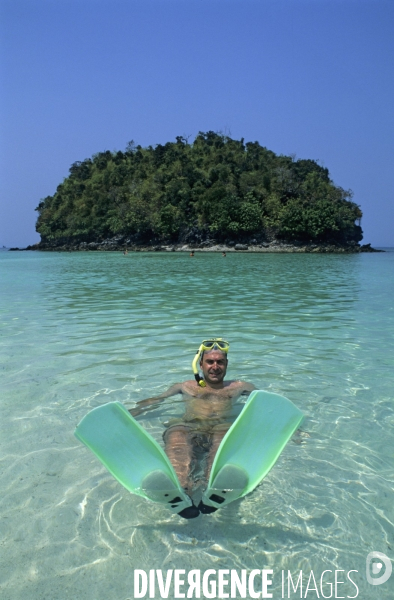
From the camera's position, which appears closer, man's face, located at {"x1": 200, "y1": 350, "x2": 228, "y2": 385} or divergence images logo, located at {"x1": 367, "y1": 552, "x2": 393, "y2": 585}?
divergence images logo, located at {"x1": 367, "y1": 552, "x2": 393, "y2": 585}

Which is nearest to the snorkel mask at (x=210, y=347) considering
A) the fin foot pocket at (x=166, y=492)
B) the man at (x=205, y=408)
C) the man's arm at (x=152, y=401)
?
the man at (x=205, y=408)

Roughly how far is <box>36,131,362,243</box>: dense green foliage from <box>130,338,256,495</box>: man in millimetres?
55145

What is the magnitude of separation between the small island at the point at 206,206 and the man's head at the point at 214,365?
53326 mm

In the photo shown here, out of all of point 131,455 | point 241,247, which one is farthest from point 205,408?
point 241,247

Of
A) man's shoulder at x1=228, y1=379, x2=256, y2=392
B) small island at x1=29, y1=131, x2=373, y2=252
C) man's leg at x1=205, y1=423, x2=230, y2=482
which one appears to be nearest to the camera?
man's leg at x1=205, y1=423, x2=230, y2=482

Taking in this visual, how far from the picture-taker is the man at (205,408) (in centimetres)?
310

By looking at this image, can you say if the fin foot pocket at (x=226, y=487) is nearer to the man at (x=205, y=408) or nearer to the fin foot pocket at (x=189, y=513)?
the fin foot pocket at (x=189, y=513)

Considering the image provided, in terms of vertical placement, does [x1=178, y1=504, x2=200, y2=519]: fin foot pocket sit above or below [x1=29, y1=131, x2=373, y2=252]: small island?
below

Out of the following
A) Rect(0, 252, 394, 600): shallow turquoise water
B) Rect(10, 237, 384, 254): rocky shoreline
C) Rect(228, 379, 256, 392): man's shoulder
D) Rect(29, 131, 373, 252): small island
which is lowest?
Rect(0, 252, 394, 600): shallow turquoise water

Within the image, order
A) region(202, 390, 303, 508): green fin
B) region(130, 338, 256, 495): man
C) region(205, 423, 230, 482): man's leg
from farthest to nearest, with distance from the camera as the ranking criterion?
region(130, 338, 256, 495): man, region(205, 423, 230, 482): man's leg, region(202, 390, 303, 508): green fin

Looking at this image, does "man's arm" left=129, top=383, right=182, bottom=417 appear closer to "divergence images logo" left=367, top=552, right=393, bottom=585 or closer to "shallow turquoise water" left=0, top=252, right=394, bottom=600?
"shallow turquoise water" left=0, top=252, right=394, bottom=600

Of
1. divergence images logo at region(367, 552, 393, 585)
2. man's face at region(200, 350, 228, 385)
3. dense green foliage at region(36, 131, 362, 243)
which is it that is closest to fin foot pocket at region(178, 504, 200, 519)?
divergence images logo at region(367, 552, 393, 585)

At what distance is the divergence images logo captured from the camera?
7.09 ft

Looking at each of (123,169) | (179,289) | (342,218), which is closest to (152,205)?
(123,169)
